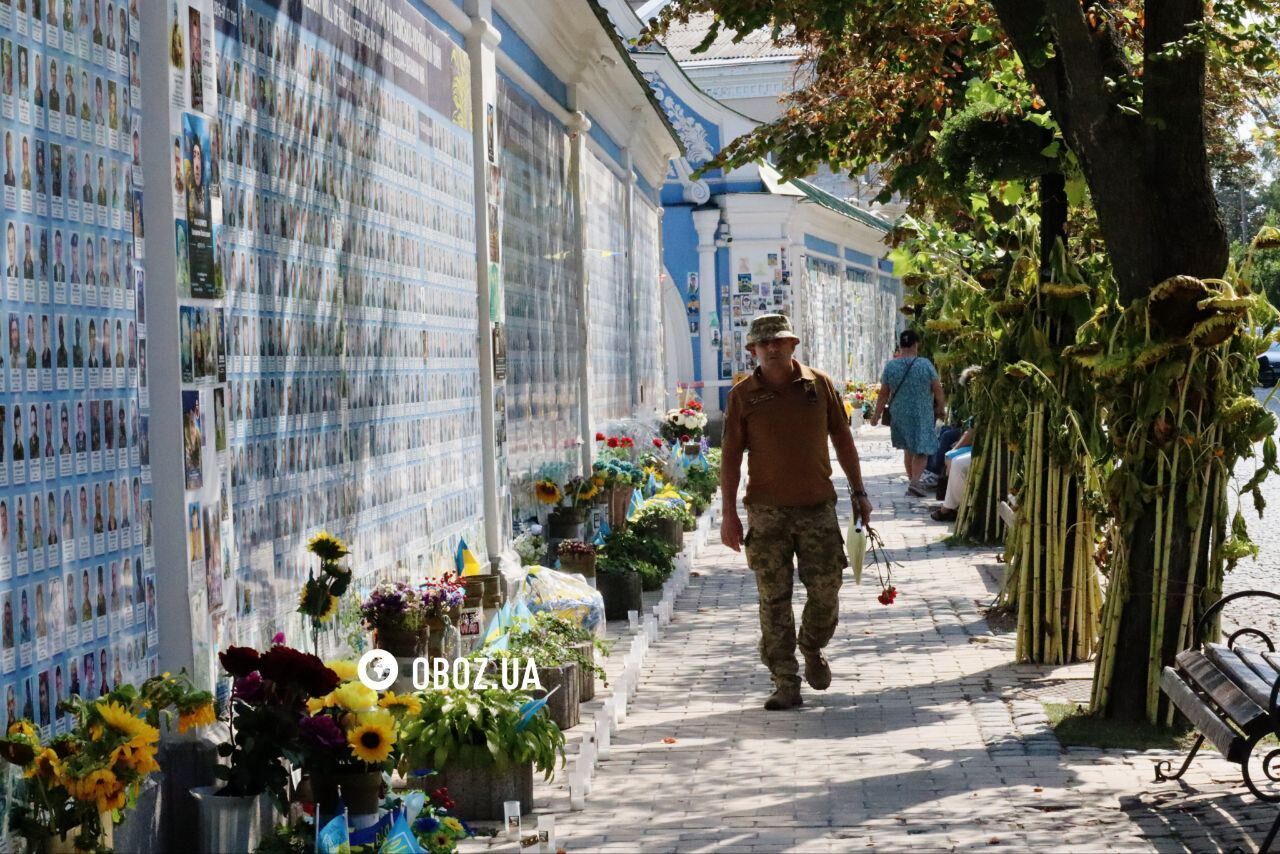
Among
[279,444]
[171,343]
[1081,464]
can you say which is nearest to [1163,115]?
[1081,464]

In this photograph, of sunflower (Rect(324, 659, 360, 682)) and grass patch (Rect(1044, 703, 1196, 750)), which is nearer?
sunflower (Rect(324, 659, 360, 682))

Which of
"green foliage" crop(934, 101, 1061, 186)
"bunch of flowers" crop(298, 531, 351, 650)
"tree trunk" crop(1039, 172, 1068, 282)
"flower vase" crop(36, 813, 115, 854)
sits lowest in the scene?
"flower vase" crop(36, 813, 115, 854)

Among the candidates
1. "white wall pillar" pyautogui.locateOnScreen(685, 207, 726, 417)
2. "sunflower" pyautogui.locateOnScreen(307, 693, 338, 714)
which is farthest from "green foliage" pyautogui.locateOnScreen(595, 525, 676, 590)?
"white wall pillar" pyautogui.locateOnScreen(685, 207, 726, 417)

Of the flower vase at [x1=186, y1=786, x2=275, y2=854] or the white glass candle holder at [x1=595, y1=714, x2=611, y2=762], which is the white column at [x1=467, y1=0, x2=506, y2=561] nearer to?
the white glass candle holder at [x1=595, y1=714, x2=611, y2=762]

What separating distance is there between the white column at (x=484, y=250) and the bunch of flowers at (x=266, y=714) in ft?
18.4

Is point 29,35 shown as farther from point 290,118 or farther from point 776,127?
point 776,127

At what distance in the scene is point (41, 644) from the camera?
457 centimetres

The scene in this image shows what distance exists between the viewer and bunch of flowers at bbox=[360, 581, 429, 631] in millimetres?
7637

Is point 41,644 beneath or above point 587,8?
beneath

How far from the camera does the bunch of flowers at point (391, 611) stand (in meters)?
7.64

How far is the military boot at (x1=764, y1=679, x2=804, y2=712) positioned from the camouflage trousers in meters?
0.03

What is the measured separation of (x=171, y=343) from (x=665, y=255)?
2801cm

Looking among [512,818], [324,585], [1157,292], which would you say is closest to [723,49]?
[1157,292]

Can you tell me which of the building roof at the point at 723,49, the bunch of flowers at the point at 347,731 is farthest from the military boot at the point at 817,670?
the building roof at the point at 723,49
